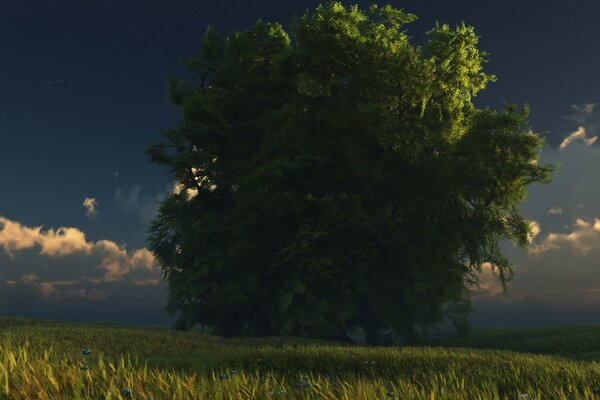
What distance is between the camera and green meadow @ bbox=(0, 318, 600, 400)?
4785 mm

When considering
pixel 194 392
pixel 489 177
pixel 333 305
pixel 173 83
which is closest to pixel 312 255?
pixel 333 305

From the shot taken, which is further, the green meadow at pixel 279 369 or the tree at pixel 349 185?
the tree at pixel 349 185

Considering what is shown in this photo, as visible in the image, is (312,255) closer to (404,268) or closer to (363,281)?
(363,281)

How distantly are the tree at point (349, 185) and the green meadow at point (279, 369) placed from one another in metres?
5.39

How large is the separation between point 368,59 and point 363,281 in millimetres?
11207

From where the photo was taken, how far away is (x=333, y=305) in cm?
2642

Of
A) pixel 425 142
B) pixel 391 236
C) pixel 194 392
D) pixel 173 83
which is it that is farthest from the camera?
pixel 173 83

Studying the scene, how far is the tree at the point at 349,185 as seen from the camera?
2531 cm

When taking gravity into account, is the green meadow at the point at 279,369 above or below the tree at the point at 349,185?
below

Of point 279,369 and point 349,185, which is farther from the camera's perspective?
point 349,185

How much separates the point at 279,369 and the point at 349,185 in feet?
58.5

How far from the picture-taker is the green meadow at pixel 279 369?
4785mm

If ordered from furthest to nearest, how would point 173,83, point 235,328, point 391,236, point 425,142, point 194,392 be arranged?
point 173,83, point 235,328, point 391,236, point 425,142, point 194,392

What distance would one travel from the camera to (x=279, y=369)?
10.4 m
